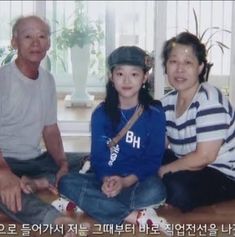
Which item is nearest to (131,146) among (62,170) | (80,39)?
(62,170)

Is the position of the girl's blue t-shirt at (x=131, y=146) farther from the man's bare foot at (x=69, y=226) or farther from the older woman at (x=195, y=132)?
the man's bare foot at (x=69, y=226)

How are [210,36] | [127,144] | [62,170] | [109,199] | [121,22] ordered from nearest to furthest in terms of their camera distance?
[109,199], [127,144], [62,170], [210,36], [121,22]

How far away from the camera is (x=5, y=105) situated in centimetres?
221

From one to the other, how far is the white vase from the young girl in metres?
2.56

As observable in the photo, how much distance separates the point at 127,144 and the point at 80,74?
2762 millimetres

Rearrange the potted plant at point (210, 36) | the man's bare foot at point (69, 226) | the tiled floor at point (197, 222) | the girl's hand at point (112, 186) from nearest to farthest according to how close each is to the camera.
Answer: the man's bare foot at point (69, 226), the tiled floor at point (197, 222), the girl's hand at point (112, 186), the potted plant at point (210, 36)

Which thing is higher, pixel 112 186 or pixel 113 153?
pixel 113 153

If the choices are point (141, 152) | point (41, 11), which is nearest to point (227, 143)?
point (141, 152)

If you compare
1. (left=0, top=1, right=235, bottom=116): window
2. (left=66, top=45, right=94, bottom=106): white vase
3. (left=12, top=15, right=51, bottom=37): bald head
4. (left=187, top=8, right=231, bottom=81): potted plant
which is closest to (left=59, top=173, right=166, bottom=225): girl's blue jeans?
(left=12, top=15, right=51, bottom=37): bald head

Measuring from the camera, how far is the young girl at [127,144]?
6.98ft

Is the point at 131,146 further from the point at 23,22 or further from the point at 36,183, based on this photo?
the point at 23,22

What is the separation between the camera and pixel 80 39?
4.62 metres

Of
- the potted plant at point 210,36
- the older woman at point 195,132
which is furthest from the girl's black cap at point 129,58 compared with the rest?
the potted plant at point 210,36

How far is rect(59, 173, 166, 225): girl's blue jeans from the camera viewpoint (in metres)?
2.04
